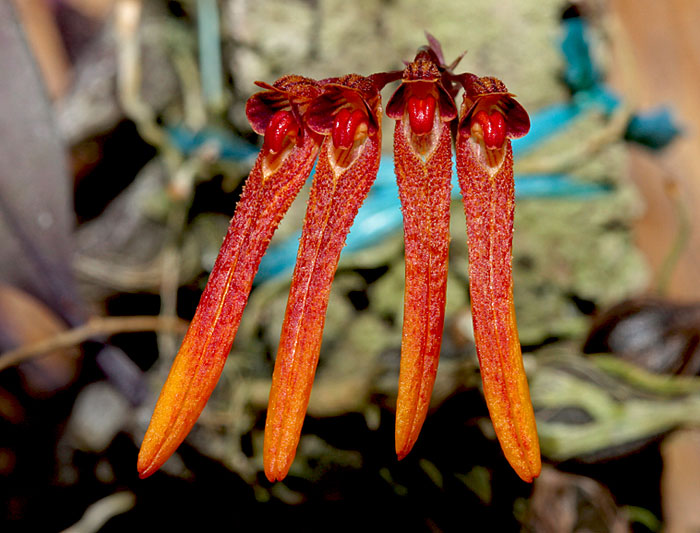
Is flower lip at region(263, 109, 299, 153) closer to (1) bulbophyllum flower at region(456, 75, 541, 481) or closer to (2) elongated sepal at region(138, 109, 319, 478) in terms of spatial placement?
(2) elongated sepal at region(138, 109, 319, 478)

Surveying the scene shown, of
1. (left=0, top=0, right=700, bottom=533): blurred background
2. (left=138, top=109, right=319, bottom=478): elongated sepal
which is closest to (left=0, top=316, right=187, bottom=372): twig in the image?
(left=0, top=0, right=700, bottom=533): blurred background

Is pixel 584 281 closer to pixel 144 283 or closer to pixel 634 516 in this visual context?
pixel 634 516

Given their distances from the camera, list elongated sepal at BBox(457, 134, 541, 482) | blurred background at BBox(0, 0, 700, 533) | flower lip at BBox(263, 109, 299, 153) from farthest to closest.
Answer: blurred background at BBox(0, 0, 700, 533) < flower lip at BBox(263, 109, 299, 153) < elongated sepal at BBox(457, 134, 541, 482)

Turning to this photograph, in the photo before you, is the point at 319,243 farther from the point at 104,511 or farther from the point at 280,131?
the point at 104,511

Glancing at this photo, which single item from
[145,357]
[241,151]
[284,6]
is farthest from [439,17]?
[145,357]

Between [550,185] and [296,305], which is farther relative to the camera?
[550,185]

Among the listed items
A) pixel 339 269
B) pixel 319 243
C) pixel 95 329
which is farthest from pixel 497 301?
pixel 95 329
